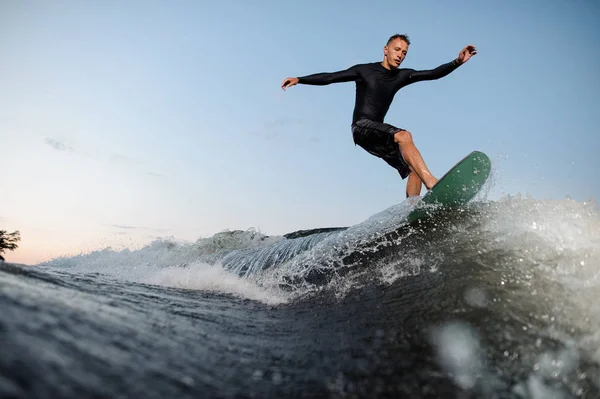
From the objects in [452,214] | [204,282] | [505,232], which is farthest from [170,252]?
[505,232]

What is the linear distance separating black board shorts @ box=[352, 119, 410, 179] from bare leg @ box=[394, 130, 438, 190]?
0.18 m

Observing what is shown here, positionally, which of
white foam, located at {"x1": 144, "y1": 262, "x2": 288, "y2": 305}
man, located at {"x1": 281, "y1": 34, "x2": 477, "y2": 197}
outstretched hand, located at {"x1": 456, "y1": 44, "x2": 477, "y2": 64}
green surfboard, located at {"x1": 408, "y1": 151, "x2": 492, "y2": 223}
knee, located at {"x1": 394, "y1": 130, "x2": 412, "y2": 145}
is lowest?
white foam, located at {"x1": 144, "y1": 262, "x2": 288, "y2": 305}

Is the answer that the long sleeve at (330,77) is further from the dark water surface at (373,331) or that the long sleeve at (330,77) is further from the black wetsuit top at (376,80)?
the dark water surface at (373,331)

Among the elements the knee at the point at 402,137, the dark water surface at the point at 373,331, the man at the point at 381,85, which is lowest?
the dark water surface at the point at 373,331

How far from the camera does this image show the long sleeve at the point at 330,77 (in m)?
5.74

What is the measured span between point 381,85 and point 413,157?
1.50 metres

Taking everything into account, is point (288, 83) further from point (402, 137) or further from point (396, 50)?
point (402, 137)

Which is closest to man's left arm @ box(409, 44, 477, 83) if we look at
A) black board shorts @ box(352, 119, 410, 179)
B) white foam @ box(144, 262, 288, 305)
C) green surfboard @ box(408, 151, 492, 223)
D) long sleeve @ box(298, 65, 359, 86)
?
long sleeve @ box(298, 65, 359, 86)

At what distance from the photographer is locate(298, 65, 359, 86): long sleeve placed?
574 cm

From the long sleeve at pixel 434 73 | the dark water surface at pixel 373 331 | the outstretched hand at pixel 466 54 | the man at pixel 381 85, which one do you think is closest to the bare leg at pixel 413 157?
the man at pixel 381 85

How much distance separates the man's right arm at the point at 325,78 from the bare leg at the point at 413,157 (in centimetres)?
141

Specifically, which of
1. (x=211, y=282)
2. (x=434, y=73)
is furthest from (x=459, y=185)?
(x=211, y=282)

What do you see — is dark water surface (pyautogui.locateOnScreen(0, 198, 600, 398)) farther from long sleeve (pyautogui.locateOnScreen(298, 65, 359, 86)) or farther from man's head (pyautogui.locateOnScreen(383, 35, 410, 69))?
long sleeve (pyautogui.locateOnScreen(298, 65, 359, 86))

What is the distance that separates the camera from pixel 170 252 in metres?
15.7
